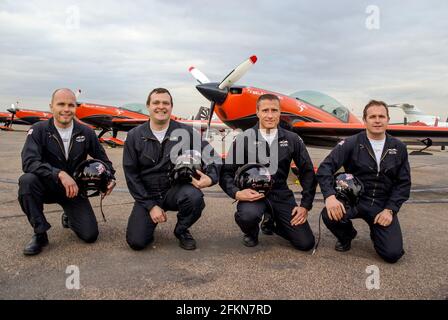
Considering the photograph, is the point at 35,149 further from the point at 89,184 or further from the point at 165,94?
the point at 165,94

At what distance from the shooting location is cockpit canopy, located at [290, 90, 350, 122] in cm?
916

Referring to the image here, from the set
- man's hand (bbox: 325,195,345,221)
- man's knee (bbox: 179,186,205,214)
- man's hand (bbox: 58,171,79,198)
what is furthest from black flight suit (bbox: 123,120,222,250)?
man's hand (bbox: 325,195,345,221)

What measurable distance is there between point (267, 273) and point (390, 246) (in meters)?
1.14

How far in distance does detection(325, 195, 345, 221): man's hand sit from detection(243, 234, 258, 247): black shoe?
786 millimetres

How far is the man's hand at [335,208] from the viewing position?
2.98 m

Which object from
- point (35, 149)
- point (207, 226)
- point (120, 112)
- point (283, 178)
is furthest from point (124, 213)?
point (120, 112)

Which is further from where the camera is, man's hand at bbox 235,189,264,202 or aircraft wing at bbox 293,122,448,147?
aircraft wing at bbox 293,122,448,147

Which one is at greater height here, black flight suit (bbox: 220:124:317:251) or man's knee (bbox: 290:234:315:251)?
black flight suit (bbox: 220:124:317:251)

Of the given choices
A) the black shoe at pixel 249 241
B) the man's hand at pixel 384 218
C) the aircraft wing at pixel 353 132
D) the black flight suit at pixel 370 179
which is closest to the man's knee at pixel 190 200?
the black shoe at pixel 249 241

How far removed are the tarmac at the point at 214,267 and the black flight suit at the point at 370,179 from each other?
278 mm

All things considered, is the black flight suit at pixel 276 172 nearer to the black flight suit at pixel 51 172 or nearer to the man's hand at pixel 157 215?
the man's hand at pixel 157 215

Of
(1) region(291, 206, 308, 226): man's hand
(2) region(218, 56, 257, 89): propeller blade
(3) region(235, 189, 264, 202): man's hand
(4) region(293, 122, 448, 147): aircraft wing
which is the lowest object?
(1) region(291, 206, 308, 226): man's hand

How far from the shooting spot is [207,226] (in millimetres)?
3939

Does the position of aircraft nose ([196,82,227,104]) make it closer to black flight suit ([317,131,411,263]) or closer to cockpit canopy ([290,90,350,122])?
cockpit canopy ([290,90,350,122])
